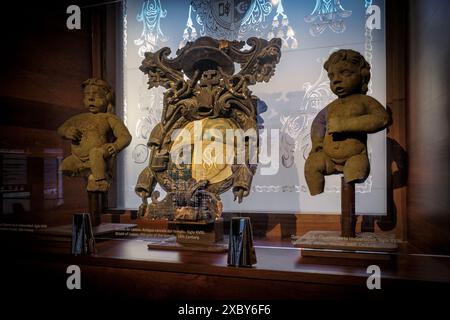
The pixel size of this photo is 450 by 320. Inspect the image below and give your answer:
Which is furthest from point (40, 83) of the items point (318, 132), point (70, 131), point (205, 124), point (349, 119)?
point (349, 119)

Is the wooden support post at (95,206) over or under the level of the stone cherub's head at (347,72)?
under

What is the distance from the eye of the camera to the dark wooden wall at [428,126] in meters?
1.21

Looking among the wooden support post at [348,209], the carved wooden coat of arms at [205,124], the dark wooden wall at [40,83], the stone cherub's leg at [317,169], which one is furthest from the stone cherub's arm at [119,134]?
the wooden support post at [348,209]

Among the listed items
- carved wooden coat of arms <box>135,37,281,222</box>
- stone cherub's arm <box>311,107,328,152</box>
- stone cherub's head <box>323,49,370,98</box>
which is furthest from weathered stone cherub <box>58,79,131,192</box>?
stone cherub's head <box>323,49,370,98</box>

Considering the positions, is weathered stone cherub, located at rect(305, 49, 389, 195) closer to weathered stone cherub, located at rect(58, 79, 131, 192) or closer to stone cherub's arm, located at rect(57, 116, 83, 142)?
weathered stone cherub, located at rect(58, 79, 131, 192)

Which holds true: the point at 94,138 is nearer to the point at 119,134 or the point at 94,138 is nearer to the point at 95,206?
the point at 119,134

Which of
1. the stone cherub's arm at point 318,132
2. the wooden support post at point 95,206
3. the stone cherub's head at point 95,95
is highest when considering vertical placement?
the stone cherub's head at point 95,95

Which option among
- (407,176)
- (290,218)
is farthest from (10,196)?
(407,176)

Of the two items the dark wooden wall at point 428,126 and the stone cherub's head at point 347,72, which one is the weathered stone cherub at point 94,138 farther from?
the dark wooden wall at point 428,126

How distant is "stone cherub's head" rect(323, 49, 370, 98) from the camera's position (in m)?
1.30

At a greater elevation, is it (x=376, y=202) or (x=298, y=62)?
(x=298, y=62)

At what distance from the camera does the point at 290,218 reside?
1.70m
